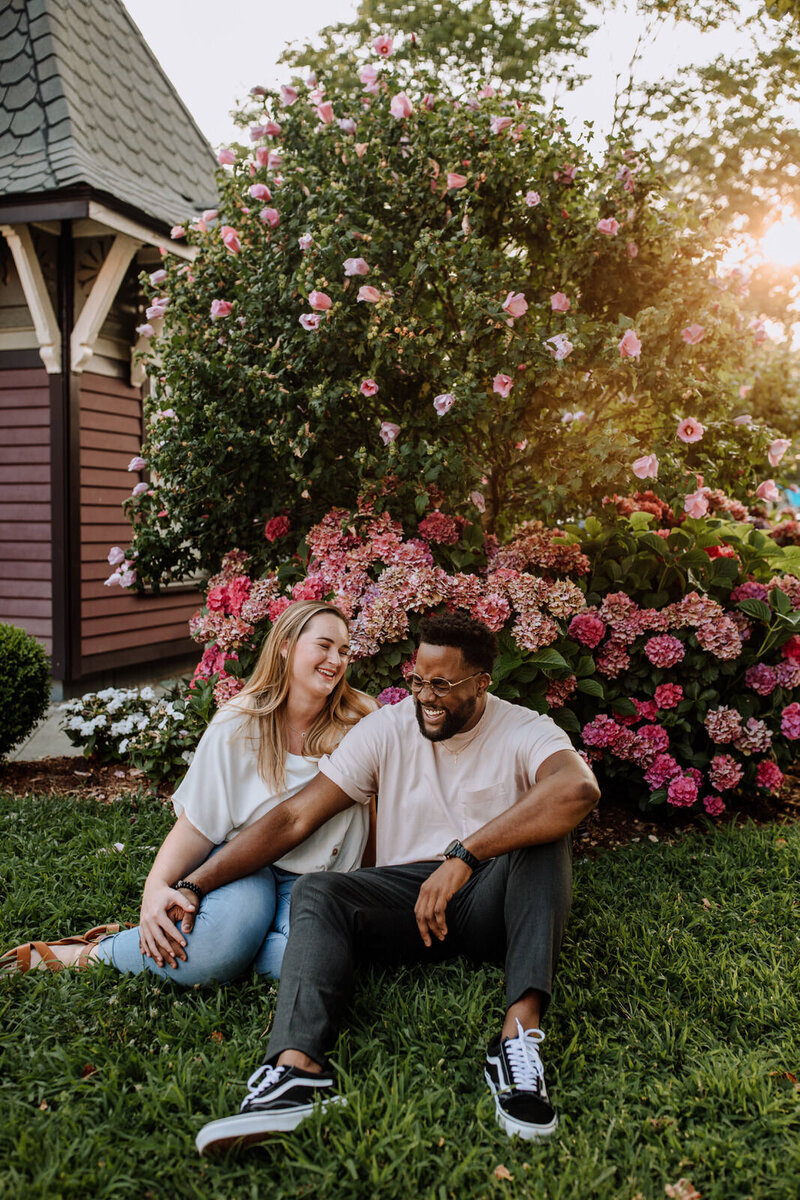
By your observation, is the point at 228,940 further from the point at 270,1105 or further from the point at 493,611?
the point at 493,611

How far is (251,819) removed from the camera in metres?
2.81

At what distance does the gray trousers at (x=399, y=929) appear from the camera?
221 cm

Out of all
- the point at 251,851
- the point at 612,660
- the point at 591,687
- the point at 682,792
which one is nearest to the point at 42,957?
the point at 251,851

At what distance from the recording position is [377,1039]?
239 cm

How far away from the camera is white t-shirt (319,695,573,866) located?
2697mm

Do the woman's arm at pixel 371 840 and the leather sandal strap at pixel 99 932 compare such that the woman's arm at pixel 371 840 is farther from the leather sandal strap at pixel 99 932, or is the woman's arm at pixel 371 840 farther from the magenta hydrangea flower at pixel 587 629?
the magenta hydrangea flower at pixel 587 629

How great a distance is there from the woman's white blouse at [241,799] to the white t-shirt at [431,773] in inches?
5.5

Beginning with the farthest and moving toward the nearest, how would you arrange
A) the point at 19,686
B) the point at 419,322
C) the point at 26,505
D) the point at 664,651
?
the point at 26,505, the point at 19,686, the point at 664,651, the point at 419,322

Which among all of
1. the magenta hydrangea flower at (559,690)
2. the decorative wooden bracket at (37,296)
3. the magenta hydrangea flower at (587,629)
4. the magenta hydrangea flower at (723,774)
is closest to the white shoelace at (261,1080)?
the magenta hydrangea flower at (559,690)

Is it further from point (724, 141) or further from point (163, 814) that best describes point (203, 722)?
point (724, 141)

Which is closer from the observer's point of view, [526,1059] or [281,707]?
[526,1059]

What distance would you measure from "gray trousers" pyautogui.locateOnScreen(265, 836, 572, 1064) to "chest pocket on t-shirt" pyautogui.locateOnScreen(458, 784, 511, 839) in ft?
0.42

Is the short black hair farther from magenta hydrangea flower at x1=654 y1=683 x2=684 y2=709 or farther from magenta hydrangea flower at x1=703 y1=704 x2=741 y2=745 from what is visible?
magenta hydrangea flower at x1=703 y1=704 x2=741 y2=745

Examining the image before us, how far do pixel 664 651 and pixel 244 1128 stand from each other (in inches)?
105
